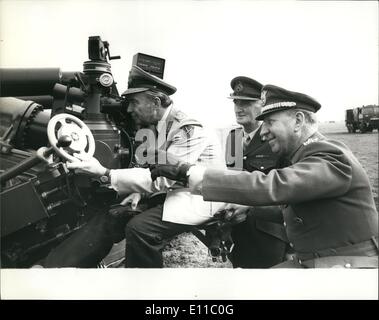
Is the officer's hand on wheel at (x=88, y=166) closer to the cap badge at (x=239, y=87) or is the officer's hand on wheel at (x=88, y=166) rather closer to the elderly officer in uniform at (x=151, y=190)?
the elderly officer in uniform at (x=151, y=190)

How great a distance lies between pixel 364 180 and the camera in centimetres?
252

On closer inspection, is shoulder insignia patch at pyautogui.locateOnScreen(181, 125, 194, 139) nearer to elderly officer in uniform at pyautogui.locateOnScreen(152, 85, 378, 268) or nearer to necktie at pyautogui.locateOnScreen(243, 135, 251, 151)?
elderly officer in uniform at pyautogui.locateOnScreen(152, 85, 378, 268)

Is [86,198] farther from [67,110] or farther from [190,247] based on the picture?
[190,247]

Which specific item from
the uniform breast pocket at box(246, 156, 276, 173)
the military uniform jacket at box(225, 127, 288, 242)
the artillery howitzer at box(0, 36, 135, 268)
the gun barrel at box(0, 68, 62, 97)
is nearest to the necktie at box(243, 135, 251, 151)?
the military uniform jacket at box(225, 127, 288, 242)

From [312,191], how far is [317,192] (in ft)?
0.10

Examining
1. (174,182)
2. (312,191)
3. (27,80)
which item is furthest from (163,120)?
(312,191)

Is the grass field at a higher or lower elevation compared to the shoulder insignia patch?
lower

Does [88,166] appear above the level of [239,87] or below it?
below

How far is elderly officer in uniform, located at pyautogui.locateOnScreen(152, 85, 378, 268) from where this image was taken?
94.7 inches

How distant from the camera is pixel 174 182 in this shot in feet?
10.5

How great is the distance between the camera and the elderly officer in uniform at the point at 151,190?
3082mm

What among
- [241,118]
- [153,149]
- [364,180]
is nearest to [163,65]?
[153,149]

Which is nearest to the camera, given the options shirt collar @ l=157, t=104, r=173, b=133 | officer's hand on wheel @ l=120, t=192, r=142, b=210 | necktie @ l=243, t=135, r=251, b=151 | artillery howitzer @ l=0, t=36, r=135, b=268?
artillery howitzer @ l=0, t=36, r=135, b=268

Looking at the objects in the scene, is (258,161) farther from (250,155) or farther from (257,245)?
(257,245)
